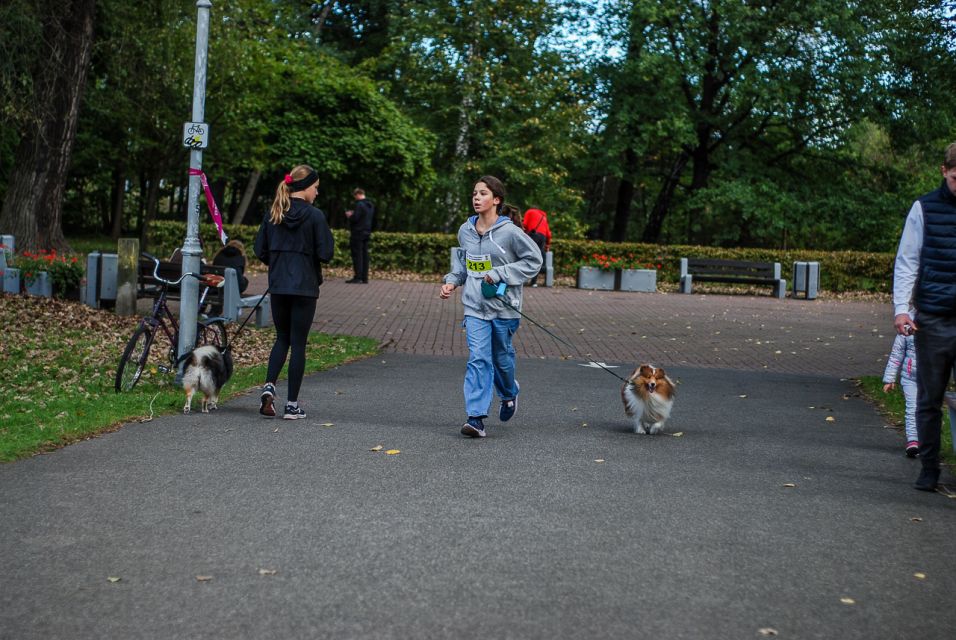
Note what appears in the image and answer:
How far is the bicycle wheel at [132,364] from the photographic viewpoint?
981 centimetres

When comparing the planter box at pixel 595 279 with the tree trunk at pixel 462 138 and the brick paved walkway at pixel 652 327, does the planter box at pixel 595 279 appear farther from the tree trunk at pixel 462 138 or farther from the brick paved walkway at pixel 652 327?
the tree trunk at pixel 462 138

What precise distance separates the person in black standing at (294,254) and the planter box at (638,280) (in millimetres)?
20175

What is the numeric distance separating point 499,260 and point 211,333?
3738 mm

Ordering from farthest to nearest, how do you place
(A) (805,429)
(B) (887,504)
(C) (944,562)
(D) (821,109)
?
(D) (821,109), (A) (805,429), (B) (887,504), (C) (944,562)

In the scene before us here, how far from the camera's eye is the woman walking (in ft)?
27.2

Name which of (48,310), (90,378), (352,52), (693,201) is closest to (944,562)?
(90,378)

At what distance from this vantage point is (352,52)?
45.2 m

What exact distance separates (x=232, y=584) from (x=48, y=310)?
11.7 m

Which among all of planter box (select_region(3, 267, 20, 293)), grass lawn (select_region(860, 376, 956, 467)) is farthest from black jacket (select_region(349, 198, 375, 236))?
grass lawn (select_region(860, 376, 956, 467))

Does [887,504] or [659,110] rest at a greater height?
[659,110]

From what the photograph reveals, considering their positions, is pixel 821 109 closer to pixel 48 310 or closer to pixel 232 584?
pixel 48 310

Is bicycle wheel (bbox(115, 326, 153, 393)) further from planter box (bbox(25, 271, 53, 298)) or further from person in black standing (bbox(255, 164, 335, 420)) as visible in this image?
planter box (bbox(25, 271, 53, 298))

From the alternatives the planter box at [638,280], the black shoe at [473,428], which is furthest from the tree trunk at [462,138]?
the black shoe at [473,428]

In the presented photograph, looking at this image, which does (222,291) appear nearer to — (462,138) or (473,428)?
(473,428)
